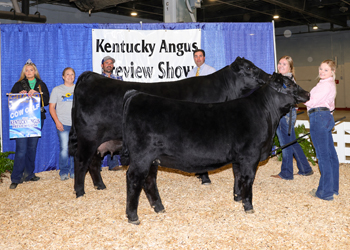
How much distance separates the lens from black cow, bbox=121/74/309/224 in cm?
344

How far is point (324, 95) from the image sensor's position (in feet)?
13.4

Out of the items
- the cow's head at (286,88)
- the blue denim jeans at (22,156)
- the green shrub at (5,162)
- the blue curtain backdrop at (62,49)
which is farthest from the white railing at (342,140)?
the green shrub at (5,162)

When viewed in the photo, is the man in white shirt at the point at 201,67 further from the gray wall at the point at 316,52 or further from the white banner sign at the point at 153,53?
the gray wall at the point at 316,52

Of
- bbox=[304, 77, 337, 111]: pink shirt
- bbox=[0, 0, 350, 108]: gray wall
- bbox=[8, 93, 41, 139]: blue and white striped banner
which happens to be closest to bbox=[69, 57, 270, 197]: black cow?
bbox=[304, 77, 337, 111]: pink shirt

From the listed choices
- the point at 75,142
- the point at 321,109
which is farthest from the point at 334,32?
the point at 75,142

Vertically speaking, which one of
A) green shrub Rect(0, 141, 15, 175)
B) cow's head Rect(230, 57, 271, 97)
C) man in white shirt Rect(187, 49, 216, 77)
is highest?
man in white shirt Rect(187, 49, 216, 77)

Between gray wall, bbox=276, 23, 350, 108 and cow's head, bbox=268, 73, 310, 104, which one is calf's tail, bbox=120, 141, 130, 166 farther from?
gray wall, bbox=276, 23, 350, 108

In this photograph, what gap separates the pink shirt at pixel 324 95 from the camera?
13.5 ft

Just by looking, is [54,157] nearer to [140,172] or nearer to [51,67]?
[51,67]

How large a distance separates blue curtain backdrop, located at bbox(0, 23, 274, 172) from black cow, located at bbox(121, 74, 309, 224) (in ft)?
9.71

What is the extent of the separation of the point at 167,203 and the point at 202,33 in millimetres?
3510

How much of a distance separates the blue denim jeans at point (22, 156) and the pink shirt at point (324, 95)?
420 centimetres

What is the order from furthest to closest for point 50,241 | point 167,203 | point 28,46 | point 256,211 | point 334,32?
point 334,32 → point 28,46 → point 167,203 → point 256,211 → point 50,241

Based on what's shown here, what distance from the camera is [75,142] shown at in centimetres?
467
